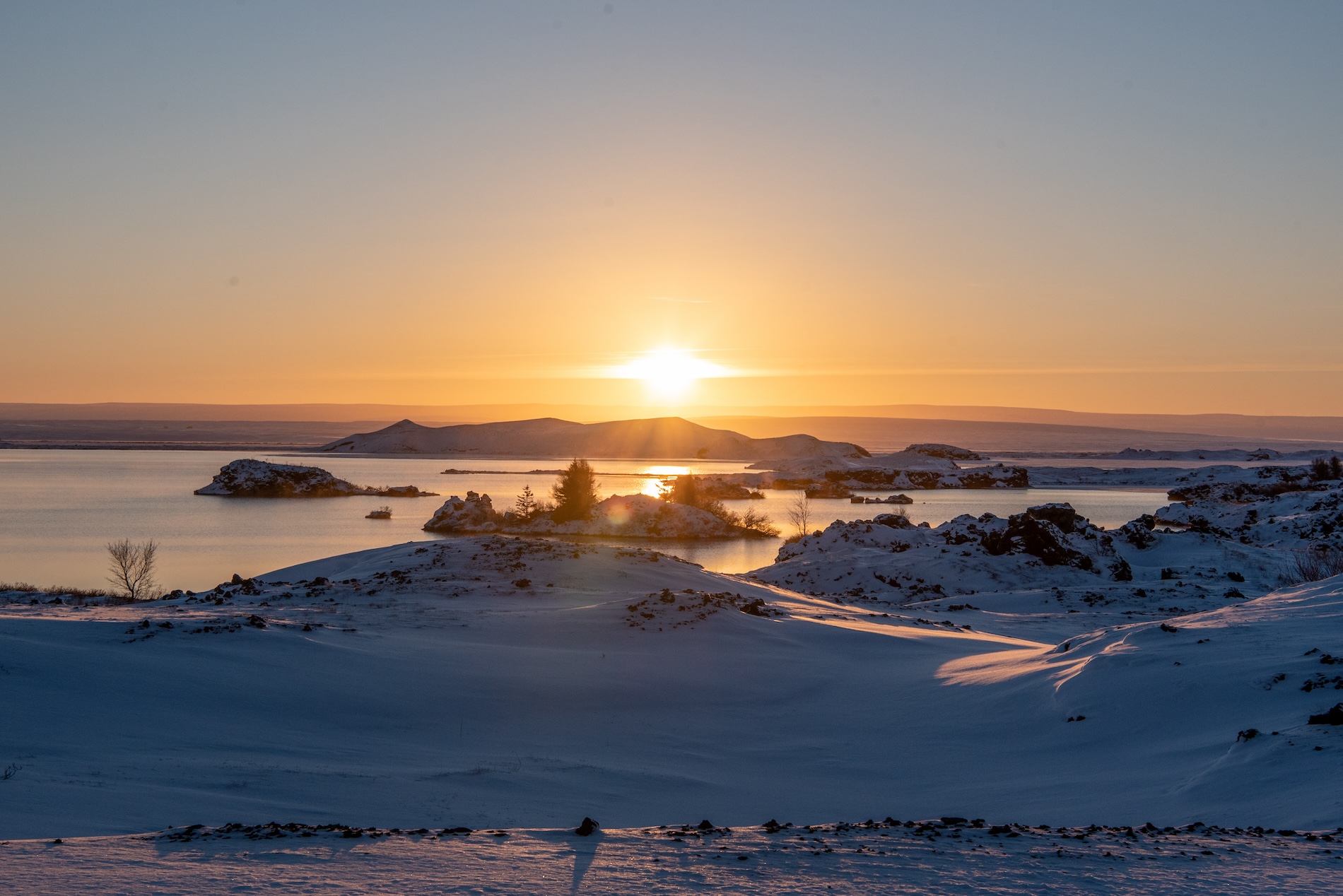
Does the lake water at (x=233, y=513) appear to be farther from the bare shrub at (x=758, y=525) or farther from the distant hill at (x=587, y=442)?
the distant hill at (x=587, y=442)

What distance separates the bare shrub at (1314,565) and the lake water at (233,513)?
17577 mm

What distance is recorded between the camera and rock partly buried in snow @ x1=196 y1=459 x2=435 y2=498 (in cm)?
7069

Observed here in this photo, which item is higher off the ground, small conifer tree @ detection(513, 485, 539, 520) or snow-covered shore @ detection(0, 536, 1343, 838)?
snow-covered shore @ detection(0, 536, 1343, 838)

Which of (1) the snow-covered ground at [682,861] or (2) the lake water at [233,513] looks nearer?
(1) the snow-covered ground at [682,861]

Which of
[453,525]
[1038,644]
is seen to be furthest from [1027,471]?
[1038,644]

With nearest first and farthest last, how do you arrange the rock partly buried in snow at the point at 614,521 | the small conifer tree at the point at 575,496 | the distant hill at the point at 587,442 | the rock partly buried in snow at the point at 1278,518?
the rock partly buried in snow at the point at 1278,518 < the rock partly buried in snow at the point at 614,521 < the small conifer tree at the point at 575,496 < the distant hill at the point at 587,442

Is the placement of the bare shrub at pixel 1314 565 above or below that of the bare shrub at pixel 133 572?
above

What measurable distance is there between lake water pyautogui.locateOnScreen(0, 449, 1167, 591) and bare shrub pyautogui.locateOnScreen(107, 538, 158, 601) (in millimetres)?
558

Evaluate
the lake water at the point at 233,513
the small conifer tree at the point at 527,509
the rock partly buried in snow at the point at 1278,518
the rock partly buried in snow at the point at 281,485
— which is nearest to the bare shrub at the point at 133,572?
the lake water at the point at 233,513

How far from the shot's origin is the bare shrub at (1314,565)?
25.1 meters

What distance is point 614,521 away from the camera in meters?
50.2

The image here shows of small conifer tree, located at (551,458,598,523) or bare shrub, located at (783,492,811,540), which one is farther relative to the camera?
bare shrub, located at (783,492,811,540)

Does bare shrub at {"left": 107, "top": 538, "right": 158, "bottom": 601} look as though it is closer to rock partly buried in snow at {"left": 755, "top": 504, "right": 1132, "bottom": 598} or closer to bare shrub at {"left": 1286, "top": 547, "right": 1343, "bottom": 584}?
rock partly buried in snow at {"left": 755, "top": 504, "right": 1132, "bottom": 598}

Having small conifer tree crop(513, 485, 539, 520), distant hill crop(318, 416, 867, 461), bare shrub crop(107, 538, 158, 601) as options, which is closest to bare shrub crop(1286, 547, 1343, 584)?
bare shrub crop(107, 538, 158, 601)
